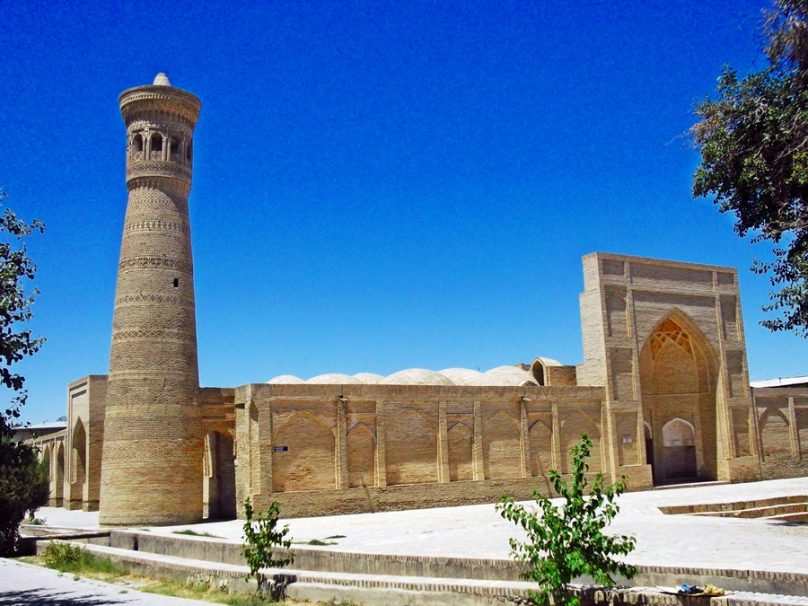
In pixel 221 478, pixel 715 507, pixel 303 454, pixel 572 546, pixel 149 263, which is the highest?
pixel 149 263

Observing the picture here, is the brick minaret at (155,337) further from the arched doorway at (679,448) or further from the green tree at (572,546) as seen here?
the arched doorway at (679,448)

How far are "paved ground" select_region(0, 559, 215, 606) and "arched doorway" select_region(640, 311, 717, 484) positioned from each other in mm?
21653

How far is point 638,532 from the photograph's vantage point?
1438cm

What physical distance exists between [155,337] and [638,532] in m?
12.8

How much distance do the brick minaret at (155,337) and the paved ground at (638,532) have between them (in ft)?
4.77

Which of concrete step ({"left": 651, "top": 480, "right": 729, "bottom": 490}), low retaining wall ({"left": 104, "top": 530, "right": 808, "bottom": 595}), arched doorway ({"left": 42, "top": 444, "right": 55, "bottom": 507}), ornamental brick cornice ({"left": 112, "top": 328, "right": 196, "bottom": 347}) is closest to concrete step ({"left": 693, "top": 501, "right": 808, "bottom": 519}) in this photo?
concrete step ({"left": 651, "top": 480, "right": 729, "bottom": 490})

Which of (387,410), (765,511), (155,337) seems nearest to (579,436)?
(387,410)

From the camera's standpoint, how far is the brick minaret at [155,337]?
2027 cm

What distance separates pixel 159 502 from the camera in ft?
66.2

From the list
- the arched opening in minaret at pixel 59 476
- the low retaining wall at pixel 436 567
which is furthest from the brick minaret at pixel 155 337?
the arched opening in minaret at pixel 59 476

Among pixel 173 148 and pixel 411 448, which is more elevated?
pixel 173 148

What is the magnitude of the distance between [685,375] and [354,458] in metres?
14.2

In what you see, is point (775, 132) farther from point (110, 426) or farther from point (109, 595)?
point (110, 426)

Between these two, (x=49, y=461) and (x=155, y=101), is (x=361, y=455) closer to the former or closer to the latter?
(x=155, y=101)
